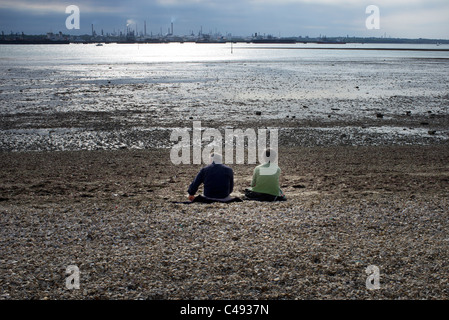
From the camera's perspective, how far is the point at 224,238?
275 inches

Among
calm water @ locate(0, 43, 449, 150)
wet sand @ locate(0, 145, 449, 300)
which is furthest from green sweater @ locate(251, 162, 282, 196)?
calm water @ locate(0, 43, 449, 150)

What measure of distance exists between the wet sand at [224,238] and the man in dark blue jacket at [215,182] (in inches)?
20.3

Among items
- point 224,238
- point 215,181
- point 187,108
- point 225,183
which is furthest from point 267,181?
point 187,108

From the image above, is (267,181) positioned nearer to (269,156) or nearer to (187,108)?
(269,156)

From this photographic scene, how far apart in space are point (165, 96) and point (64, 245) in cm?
2638

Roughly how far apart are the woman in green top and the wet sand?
16.2 inches

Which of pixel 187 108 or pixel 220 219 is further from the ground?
pixel 187 108

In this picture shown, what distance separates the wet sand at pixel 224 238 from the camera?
5520 mm

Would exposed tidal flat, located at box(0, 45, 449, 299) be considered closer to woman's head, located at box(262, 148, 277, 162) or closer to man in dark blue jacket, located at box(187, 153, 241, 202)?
man in dark blue jacket, located at box(187, 153, 241, 202)

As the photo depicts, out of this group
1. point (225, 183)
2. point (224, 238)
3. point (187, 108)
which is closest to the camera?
point (224, 238)

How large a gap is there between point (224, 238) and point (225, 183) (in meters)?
2.34

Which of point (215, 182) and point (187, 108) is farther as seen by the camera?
point (187, 108)

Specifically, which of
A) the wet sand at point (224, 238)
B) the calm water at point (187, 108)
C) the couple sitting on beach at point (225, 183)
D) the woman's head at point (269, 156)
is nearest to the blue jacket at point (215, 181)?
the couple sitting on beach at point (225, 183)
